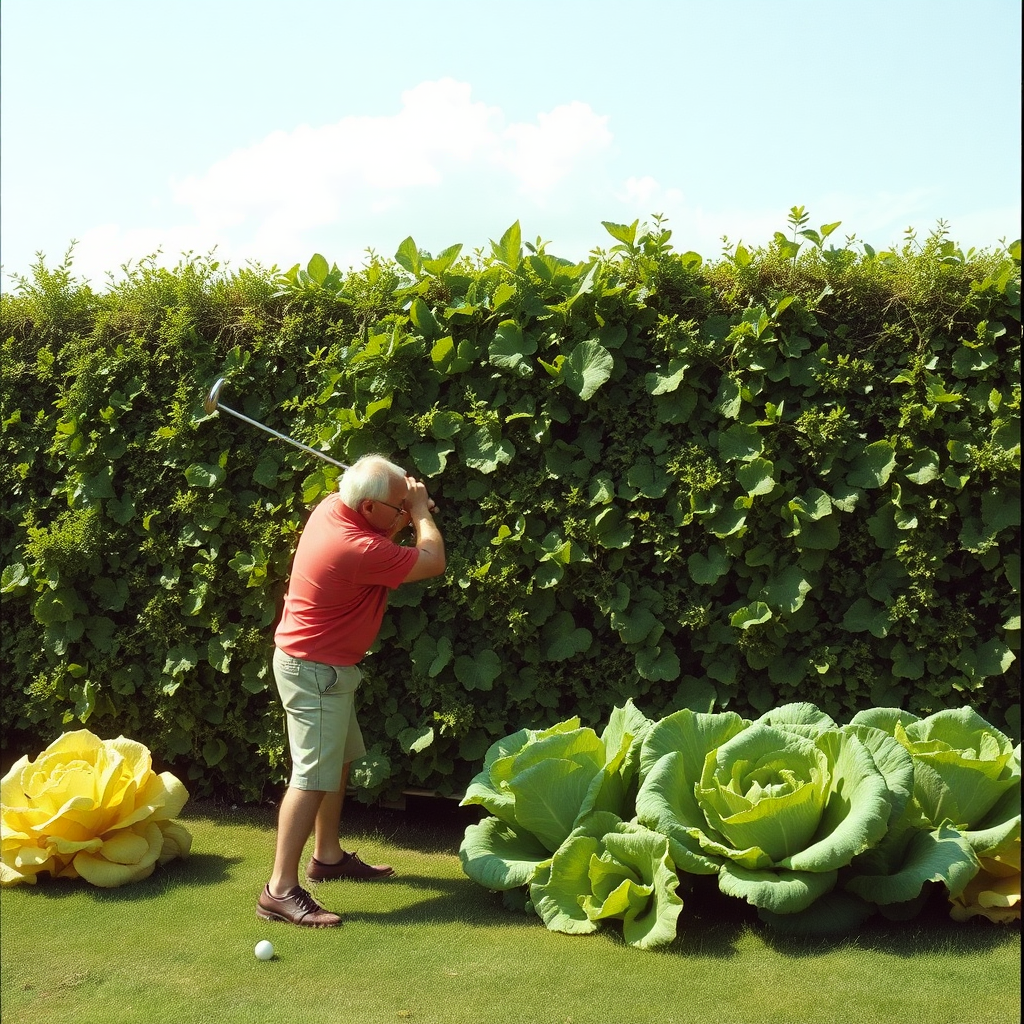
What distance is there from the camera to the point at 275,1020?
119 inches

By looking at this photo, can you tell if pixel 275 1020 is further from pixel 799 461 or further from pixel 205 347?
pixel 205 347

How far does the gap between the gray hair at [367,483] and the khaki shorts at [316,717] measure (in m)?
0.60

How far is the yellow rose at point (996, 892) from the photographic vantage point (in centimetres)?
344

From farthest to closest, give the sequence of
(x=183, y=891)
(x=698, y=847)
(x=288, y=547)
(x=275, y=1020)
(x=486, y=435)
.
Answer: (x=288, y=547) → (x=486, y=435) → (x=183, y=891) → (x=698, y=847) → (x=275, y=1020)

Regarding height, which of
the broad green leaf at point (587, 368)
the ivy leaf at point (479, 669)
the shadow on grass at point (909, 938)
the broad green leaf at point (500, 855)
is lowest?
the shadow on grass at point (909, 938)

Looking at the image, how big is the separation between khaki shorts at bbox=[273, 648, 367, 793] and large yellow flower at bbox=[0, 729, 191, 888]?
738 millimetres

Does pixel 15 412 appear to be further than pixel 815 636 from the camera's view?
Yes

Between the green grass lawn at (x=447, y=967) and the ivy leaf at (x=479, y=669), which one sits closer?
the green grass lawn at (x=447, y=967)

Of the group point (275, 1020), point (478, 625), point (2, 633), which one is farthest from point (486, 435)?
point (2, 633)

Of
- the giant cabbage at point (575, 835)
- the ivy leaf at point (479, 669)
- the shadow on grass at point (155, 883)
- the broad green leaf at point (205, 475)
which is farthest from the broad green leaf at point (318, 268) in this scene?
the shadow on grass at point (155, 883)

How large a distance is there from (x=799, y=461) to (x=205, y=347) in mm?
2725

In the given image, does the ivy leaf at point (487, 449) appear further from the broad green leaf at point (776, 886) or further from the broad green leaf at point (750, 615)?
the broad green leaf at point (776, 886)

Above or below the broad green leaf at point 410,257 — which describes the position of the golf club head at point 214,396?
below

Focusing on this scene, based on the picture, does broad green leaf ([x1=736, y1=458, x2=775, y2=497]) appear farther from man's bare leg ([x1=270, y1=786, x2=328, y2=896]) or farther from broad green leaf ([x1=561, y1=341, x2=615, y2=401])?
man's bare leg ([x1=270, y1=786, x2=328, y2=896])
